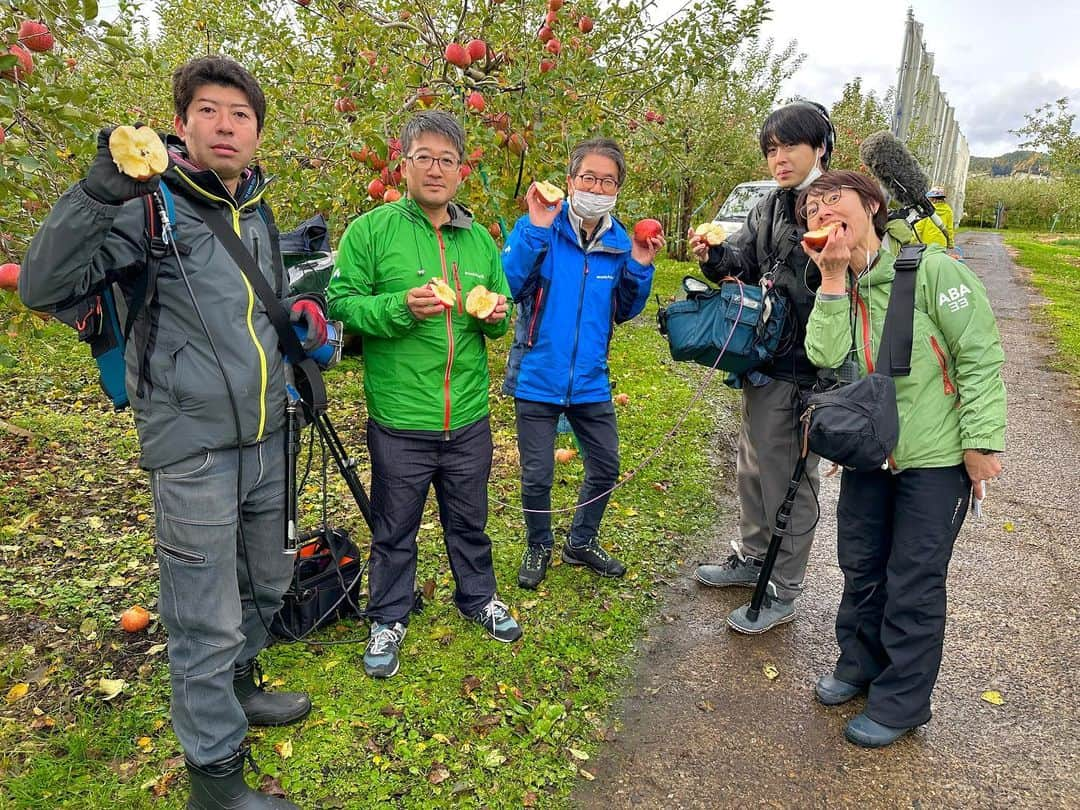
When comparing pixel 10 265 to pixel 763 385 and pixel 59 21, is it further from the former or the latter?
pixel 763 385

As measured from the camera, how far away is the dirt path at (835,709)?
2.49 metres

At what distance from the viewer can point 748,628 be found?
3.36m

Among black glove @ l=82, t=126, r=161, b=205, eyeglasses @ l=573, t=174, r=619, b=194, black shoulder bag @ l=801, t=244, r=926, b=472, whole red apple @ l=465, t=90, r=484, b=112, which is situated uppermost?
whole red apple @ l=465, t=90, r=484, b=112

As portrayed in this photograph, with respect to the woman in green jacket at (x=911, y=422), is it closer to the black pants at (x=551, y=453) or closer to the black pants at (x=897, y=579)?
the black pants at (x=897, y=579)

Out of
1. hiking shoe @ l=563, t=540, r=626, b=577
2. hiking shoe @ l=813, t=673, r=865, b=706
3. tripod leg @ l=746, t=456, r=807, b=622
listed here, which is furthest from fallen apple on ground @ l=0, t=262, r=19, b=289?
hiking shoe @ l=813, t=673, r=865, b=706

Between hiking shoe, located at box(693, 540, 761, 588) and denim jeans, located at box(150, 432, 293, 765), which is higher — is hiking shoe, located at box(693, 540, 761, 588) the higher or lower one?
the lower one

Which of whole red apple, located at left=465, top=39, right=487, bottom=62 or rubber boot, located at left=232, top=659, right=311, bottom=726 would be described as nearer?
rubber boot, located at left=232, top=659, right=311, bottom=726

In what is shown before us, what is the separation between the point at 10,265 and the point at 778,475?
3.30 metres

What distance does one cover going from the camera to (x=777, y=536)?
308 centimetres

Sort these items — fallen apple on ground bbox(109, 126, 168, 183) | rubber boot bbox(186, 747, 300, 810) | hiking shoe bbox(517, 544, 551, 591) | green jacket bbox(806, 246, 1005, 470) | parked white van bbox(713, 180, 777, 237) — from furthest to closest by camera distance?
parked white van bbox(713, 180, 777, 237) → hiking shoe bbox(517, 544, 551, 591) → green jacket bbox(806, 246, 1005, 470) → rubber boot bbox(186, 747, 300, 810) → fallen apple on ground bbox(109, 126, 168, 183)

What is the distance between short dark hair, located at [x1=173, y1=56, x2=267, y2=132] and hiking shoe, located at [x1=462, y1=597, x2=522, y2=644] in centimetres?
232

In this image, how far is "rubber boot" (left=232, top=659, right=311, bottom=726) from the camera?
2.63m

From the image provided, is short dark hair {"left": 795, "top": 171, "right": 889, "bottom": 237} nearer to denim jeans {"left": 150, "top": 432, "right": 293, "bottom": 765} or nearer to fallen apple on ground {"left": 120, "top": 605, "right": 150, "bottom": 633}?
denim jeans {"left": 150, "top": 432, "right": 293, "bottom": 765}

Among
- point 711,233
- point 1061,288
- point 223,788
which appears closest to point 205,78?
point 711,233
